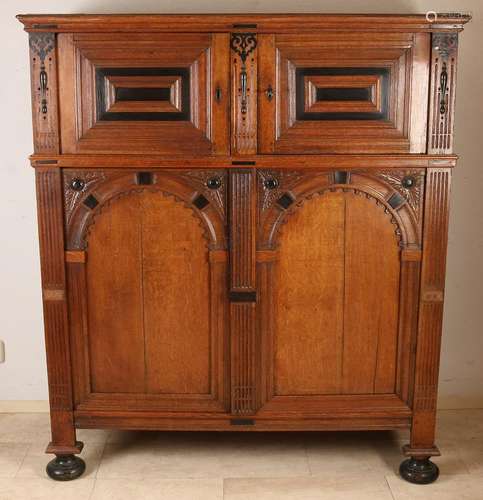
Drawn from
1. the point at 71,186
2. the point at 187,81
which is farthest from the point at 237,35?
the point at 71,186

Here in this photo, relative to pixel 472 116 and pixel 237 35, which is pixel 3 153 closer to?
pixel 237 35

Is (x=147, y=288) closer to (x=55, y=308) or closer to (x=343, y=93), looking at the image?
(x=55, y=308)

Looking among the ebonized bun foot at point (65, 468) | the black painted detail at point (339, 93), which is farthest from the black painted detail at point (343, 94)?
the ebonized bun foot at point (65, 468)

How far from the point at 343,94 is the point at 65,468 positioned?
1682 mm

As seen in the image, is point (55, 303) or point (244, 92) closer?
point (244, 92)

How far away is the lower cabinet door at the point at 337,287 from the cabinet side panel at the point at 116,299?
1.46 ft

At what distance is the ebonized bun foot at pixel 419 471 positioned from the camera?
2.59m

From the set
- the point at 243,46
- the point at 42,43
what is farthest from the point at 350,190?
the point at 42,43

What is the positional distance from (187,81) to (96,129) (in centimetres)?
35

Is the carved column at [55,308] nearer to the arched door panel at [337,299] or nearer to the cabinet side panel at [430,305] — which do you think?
the arched door panel at [337,299]

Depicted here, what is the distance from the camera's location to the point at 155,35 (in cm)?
238

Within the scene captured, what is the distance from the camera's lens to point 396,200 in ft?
8.03

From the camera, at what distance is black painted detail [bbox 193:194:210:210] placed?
246cm

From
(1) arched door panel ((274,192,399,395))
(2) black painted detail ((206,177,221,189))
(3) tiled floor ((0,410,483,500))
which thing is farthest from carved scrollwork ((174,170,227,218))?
(3) tiled floor ((0,410,483,500))
